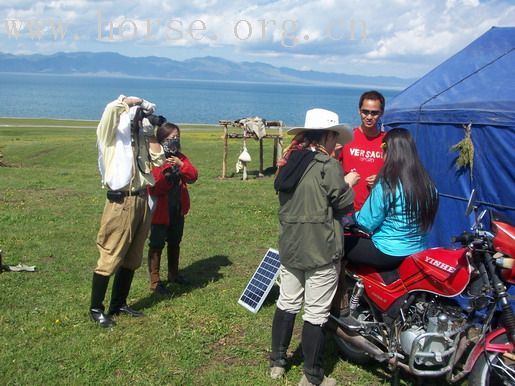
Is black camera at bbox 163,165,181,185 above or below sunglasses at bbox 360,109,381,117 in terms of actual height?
below

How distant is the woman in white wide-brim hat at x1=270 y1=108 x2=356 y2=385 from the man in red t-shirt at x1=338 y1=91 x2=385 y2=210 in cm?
100

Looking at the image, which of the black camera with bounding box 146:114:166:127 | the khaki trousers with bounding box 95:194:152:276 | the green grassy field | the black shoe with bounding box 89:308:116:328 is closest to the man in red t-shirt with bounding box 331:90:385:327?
the green grassy field

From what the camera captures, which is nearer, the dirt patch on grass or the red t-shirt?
the dirt patch on grass

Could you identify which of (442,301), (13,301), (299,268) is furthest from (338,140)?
(13,301)

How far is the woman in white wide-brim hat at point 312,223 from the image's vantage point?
3939mm

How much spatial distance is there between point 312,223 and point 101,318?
2.62 m

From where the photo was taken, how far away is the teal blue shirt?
4098 mm

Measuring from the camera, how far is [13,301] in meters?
6.16

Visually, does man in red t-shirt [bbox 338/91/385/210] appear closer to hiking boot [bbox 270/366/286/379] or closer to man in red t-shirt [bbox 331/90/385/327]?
man in red t-shirt [bbox 331/90/385/327]

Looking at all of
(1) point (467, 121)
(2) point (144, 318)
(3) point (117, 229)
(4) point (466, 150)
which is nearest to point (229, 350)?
(2) point (144, 318)

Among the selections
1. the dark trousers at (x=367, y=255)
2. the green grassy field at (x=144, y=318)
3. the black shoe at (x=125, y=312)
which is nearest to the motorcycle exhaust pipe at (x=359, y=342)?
the green grassy field at (x=144, y=318)

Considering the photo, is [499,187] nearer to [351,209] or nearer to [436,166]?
[436,166]

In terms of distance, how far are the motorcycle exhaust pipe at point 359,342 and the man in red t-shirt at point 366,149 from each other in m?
1.22

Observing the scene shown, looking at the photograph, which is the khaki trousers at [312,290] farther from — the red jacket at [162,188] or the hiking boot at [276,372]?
Result: the red jacket at [162,188]
